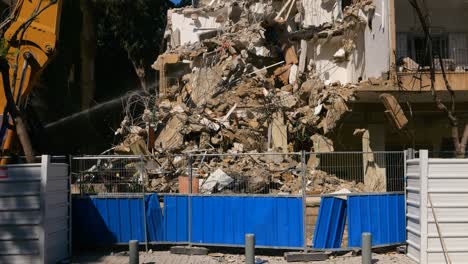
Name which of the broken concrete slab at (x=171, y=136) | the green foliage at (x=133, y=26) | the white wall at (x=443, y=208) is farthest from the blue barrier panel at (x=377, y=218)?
the green foliage at (x=133, y=26)

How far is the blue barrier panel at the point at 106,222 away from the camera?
12.2 metres

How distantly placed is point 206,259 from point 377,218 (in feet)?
11.9

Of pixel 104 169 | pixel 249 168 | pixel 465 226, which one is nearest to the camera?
pixel 465 226

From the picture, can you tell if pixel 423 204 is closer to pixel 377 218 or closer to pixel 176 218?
pixel 377 218

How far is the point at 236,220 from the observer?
1173cm

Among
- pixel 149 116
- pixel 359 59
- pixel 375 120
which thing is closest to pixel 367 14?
pixel 359 59

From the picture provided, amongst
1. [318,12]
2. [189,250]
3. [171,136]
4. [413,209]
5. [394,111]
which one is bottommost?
[189,250]

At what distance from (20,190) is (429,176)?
7.40 m

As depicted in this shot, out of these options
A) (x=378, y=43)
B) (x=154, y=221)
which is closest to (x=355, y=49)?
(x=378, y=43)

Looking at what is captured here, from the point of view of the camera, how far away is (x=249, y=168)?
48.3 ft

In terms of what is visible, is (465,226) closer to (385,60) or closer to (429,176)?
(429,176)

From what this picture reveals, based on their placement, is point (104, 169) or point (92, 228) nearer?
point (92, 228)

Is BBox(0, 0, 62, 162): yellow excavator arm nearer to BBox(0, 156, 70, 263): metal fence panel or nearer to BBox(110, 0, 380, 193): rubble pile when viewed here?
BBox(0, 156, 70, 263): metal fence panel

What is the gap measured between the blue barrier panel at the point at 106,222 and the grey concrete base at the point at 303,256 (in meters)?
3.29
